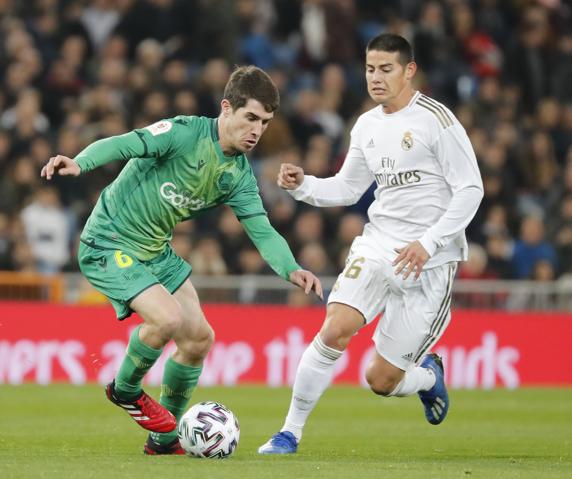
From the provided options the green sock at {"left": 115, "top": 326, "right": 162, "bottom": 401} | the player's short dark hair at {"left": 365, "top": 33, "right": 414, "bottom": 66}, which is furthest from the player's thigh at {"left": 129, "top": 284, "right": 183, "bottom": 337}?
the player's short dark hair at {"left": 365, "top": 33, "right": 414, "bottom": 66}

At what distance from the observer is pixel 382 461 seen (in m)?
8.82

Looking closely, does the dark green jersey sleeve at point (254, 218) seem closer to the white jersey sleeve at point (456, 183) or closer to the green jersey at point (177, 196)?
the green jersey at point (177, 196)

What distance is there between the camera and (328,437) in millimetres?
10984

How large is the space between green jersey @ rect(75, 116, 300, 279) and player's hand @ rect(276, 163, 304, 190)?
1.46ft

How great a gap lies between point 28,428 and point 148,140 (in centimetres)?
346

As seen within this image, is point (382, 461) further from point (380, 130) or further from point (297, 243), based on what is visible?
point (297, 243)

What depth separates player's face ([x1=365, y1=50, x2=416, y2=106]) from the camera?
31.1 ft

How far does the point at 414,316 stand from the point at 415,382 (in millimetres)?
600

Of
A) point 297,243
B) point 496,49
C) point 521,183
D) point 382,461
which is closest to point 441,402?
point 382,461

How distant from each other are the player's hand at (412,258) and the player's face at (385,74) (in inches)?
45.8

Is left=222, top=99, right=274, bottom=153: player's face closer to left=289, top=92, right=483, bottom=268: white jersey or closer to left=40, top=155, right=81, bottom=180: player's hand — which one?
left=289, top=92, right=483, bottom=268: white jersey

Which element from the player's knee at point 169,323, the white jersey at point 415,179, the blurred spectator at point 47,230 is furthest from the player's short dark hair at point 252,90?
the blurred spectator at point 47,230

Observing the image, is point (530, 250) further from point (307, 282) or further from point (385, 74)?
point (307, 282)

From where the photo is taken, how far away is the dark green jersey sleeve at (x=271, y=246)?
8938 mm
